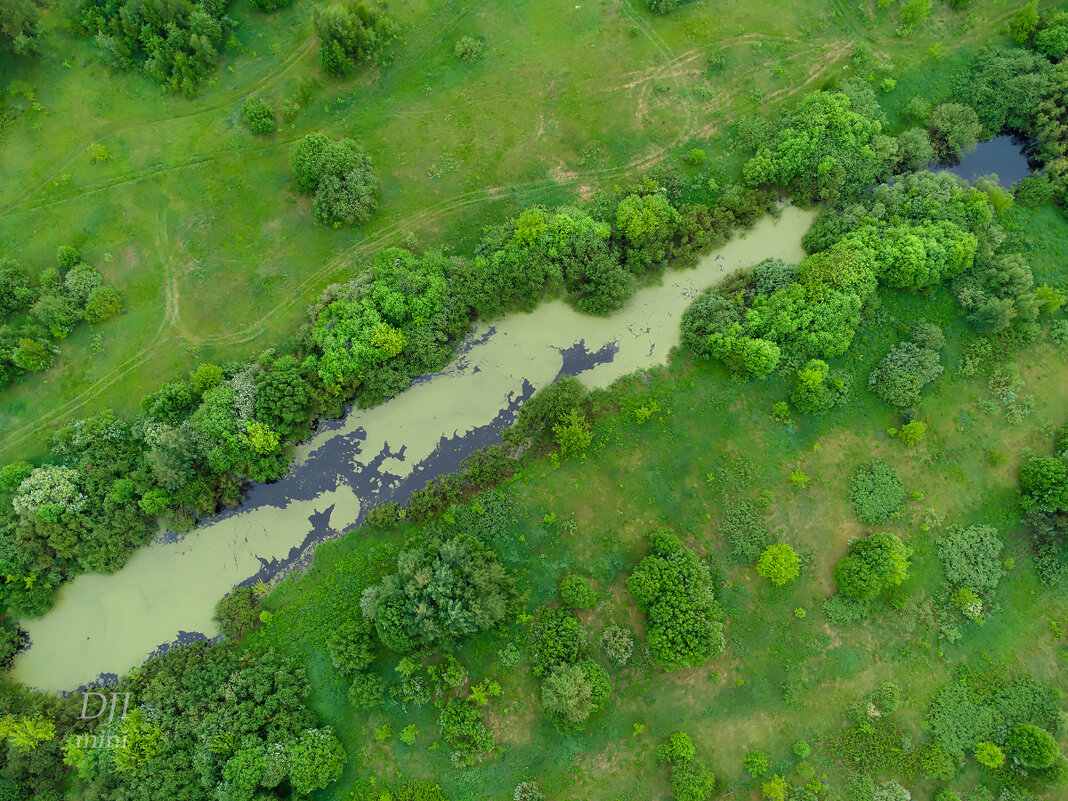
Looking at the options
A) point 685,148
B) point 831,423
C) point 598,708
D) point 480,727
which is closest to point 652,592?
point 598,708

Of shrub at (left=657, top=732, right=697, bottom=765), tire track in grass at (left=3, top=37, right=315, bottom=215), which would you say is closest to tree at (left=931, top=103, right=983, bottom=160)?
shrub at (left=657, top=732, right=697, bottom=765)

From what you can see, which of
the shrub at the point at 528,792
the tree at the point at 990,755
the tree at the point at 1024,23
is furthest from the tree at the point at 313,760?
the tree at the point at 1024,23

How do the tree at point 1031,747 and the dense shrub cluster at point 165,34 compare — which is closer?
the tree at point 1031,747

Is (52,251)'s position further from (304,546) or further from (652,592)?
(652,592)

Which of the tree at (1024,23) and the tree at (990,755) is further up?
the tree at (1024,23)

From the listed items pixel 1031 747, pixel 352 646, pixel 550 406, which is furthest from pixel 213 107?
pixel 1031 747

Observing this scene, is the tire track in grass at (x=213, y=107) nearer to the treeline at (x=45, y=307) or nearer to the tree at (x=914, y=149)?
the treeline at (x=45, y=307)
